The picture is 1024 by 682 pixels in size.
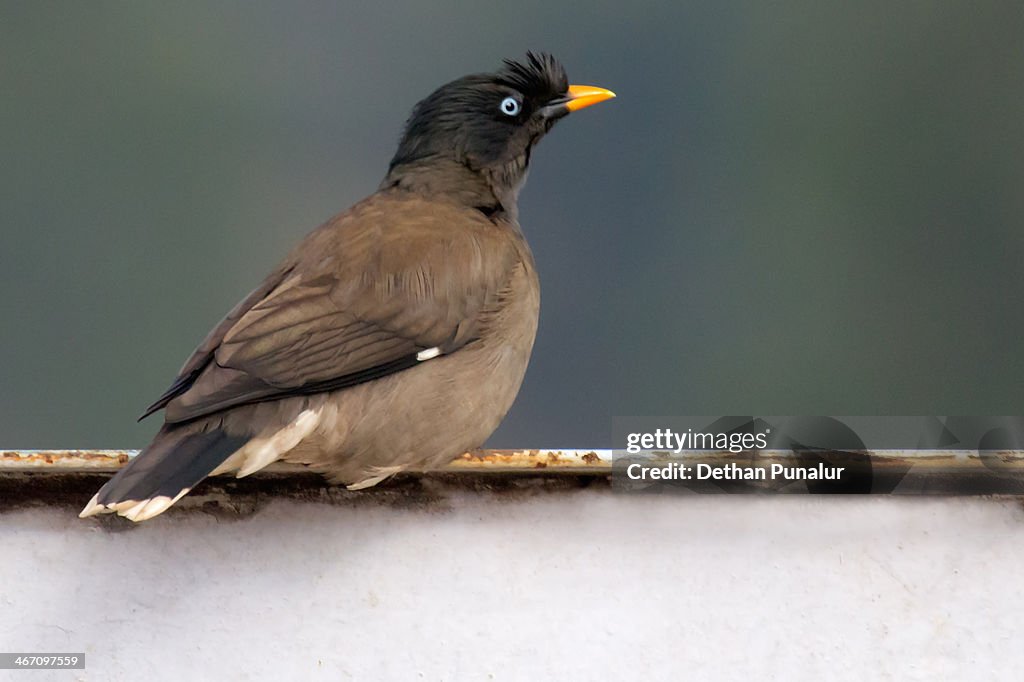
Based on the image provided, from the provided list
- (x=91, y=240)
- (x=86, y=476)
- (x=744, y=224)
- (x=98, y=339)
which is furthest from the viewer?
(x=744, y=224)

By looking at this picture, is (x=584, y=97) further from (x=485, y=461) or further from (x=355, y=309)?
(x=485, y=461)

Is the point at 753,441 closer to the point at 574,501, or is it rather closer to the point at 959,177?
the point at 574,501

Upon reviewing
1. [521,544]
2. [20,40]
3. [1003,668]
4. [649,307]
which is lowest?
[649,307]

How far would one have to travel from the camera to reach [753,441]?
3.00m

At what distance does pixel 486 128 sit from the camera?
172 inches

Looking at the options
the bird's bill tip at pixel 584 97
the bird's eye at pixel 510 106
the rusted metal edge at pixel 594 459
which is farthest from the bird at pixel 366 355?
the bird's bill tip at pixel 584 97

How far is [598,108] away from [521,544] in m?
9.79

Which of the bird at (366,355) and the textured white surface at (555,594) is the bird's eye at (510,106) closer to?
the bird at (366,355)

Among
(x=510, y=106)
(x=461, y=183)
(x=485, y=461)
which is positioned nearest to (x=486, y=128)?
(x=510, y=106)

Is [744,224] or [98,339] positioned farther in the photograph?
[744,224]

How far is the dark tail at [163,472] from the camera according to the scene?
8.85ft

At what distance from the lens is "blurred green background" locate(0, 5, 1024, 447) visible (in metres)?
10.8

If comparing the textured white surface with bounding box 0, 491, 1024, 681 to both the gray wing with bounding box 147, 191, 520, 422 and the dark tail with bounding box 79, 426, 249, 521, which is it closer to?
the dark tail with bounding box 79, 426, 249, 521

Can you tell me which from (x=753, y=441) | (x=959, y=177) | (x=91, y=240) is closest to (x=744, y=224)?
(x=959, y=177)
